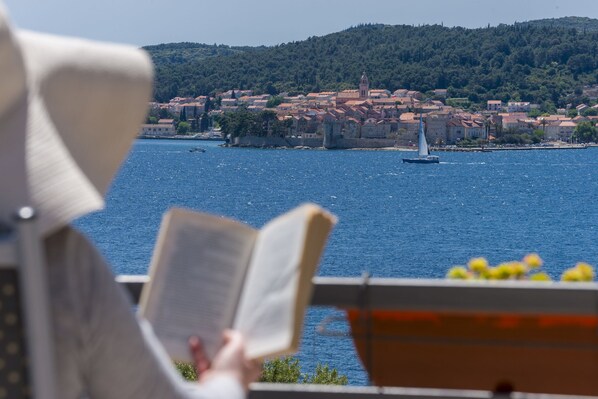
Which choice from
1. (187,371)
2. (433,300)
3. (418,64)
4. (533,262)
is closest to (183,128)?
(418,64)

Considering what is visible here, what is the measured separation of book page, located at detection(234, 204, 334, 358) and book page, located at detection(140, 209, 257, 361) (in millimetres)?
19

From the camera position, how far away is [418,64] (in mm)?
98812

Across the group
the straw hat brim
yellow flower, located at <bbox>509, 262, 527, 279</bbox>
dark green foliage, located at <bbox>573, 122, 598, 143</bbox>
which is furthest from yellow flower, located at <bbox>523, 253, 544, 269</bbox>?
dark green foliage, located at <bbox>573, 122, 598, 143</bbox>

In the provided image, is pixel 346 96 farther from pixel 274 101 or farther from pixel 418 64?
pixel 418 64

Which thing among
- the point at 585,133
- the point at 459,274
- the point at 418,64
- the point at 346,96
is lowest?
the point at 585,133

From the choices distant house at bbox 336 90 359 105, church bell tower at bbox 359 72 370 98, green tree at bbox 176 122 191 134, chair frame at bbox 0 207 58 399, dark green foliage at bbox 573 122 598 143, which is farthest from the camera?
green tree at bbox 176 122 191 134

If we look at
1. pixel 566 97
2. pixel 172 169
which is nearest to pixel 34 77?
pixel 172 169

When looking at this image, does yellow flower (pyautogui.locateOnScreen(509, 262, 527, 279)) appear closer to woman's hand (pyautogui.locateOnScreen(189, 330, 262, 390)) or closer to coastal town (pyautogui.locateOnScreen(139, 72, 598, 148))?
woman's hand (pyautogui.locateOnScreen(189, 330, 262, 390))

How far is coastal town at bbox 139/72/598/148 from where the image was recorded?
301ft

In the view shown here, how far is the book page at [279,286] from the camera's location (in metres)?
1.00

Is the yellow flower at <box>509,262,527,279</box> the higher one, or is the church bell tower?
the yellow flower at <box>509,262,527,279</box>

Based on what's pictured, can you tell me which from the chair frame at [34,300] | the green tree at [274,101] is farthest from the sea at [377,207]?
the chair frame at [34,300]

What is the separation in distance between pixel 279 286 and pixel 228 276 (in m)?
0.07

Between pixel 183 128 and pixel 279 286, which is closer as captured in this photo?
pixel 279 286
